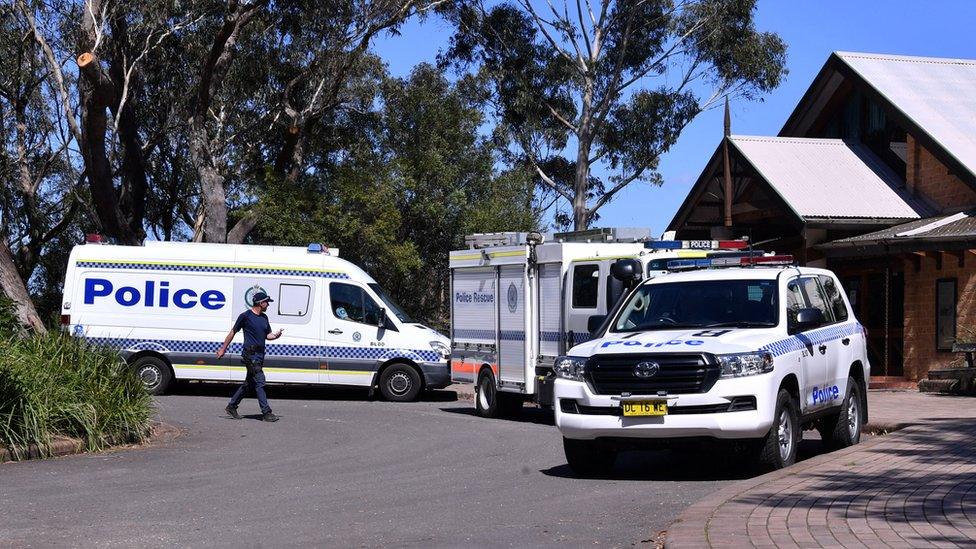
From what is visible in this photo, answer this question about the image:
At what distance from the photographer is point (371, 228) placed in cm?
3531

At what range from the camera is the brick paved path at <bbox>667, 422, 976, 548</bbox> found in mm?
7848

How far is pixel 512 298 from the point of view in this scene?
18828 millimetres

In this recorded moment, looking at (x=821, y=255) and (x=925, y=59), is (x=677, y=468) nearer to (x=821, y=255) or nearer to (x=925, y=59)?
(x=821, y=255)

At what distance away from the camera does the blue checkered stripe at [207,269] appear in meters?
23.6

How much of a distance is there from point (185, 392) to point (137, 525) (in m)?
16.1

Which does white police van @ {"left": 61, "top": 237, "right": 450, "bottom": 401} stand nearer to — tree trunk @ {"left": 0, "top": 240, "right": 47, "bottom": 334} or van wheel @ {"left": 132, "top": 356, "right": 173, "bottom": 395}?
van wheel @ {"left": 132, "top": 356, "right": 173, "bottom": 395}

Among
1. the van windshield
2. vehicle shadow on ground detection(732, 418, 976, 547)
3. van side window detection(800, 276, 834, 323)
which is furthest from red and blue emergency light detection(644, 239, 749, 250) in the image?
the van windshield

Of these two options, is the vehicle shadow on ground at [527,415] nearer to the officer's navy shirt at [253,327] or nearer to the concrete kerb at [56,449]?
the officer's navy shirt at [253,327]

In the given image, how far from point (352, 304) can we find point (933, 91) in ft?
47.2

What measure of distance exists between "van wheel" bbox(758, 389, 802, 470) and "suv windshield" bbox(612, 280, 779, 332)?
0.88 m

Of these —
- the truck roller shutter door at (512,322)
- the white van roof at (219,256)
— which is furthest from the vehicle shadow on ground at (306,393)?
the truck roller shutter door at (512,322)

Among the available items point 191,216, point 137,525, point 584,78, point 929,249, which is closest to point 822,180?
point 929,249

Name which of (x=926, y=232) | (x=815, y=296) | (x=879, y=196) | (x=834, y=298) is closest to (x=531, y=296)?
(x=834, y=298)

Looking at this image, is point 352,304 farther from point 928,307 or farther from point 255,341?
point 928,307
